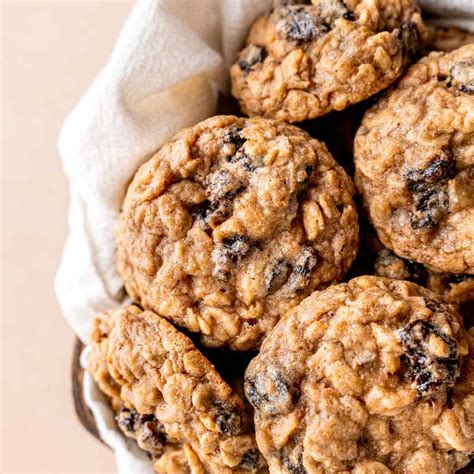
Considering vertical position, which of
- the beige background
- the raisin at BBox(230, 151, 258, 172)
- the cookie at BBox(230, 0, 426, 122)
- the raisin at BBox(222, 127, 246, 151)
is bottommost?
the beige background

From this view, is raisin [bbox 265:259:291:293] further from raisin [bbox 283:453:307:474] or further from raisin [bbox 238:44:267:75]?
raisin [bbox 238:44:267:75]

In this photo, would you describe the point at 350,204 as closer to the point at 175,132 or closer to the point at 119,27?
the point at 175,132

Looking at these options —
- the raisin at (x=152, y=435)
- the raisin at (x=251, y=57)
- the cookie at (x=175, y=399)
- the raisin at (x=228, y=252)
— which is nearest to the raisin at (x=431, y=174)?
the raisin at (x=228, y=252)

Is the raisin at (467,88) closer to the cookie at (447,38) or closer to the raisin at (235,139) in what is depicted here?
the cookie at (447,38)

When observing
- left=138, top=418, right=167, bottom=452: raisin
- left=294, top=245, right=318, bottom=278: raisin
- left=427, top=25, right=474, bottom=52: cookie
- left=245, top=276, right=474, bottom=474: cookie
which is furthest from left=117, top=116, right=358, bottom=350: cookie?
left=427, top=25, right=474, bottom=52: cookie

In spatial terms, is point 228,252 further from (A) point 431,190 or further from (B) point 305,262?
(A) point 431,190

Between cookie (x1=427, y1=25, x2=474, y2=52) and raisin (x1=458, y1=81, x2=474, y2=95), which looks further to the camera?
cookie (x1=427, y1=25, x2=474, y2=52)
